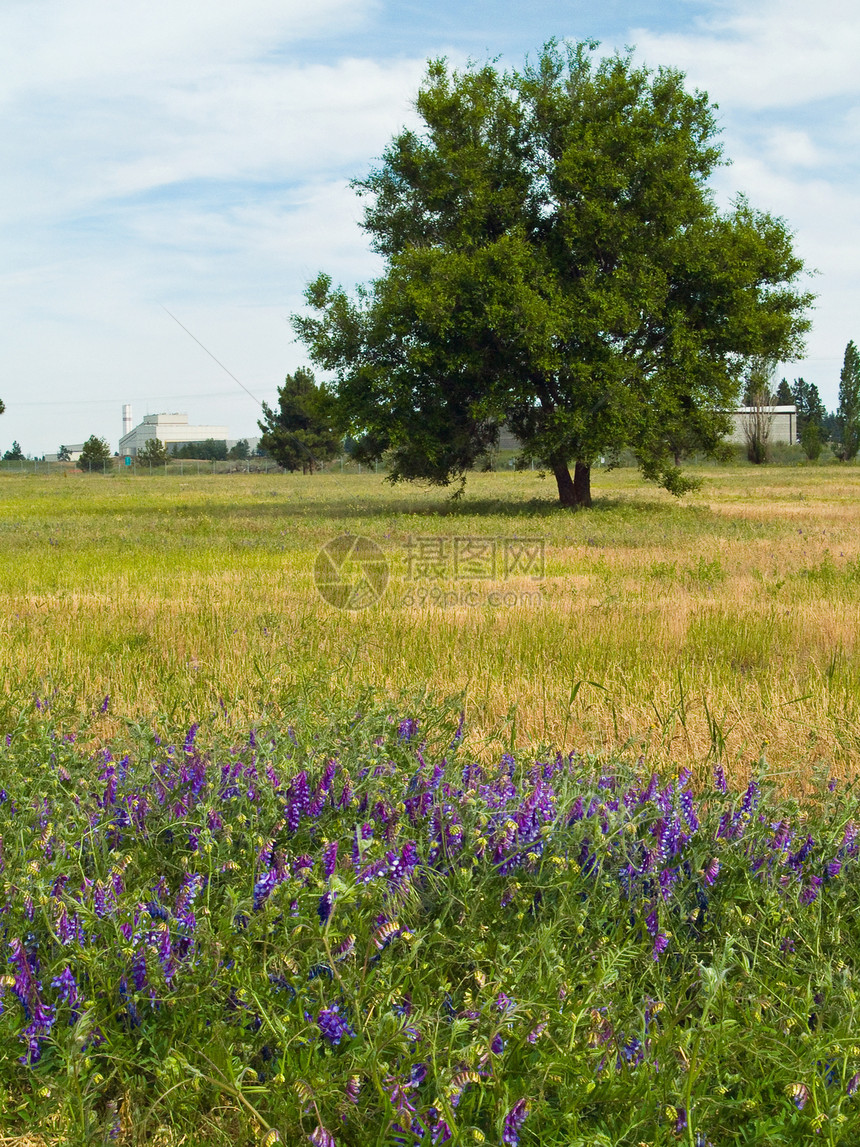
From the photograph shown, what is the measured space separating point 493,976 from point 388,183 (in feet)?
89.4

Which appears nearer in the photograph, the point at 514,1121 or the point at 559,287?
the point at 514,1121

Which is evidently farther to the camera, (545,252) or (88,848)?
(545,252)

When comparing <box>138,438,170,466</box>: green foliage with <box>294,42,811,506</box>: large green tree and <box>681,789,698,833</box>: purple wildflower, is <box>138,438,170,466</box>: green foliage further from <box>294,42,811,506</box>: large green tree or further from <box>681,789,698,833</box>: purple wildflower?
<box>681,789,698,833</box>: purple wildflower

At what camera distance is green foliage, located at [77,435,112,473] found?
98.3m

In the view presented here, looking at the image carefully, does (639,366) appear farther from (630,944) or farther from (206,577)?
(630,944)

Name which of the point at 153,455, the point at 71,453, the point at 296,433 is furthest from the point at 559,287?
the point at 71,453

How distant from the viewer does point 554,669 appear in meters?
7.48

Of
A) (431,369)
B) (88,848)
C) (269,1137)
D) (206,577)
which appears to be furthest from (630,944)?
(431,369)

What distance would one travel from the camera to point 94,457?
101 m

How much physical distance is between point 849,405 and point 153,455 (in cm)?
6563

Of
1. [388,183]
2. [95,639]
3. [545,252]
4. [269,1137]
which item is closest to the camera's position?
[269,1137]

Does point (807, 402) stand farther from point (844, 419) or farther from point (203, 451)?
point (203, 451)

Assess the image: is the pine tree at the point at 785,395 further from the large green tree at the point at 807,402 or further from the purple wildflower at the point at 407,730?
the purple wildflower at the point at 407,730

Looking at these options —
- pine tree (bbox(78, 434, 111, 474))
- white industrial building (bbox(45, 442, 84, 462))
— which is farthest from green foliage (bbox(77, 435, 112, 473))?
white industrial building (bbox(45, 442, 84, 462))
